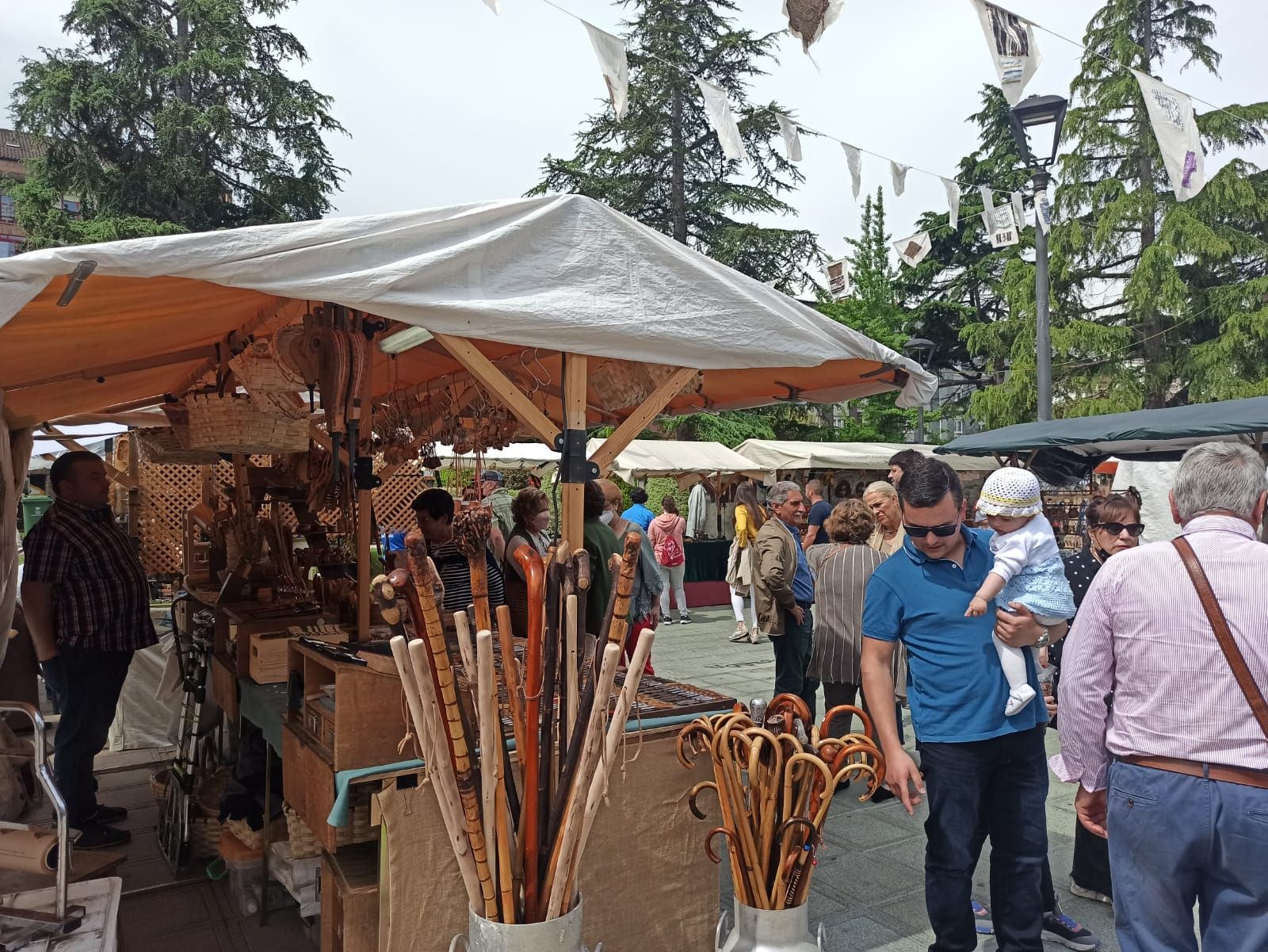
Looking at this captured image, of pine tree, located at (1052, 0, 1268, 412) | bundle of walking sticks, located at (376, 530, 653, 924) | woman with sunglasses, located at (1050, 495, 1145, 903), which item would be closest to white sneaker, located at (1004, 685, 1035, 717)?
woman with sunglasses, located at (1050, 495, 1145, 903)

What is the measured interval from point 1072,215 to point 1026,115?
14.4 m

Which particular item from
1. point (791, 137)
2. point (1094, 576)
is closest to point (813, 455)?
point (791, 137)

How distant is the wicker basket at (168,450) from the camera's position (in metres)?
4.91

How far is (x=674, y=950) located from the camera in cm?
275

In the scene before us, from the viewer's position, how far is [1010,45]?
19.5ft

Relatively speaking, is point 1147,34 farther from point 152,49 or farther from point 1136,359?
point 152,49

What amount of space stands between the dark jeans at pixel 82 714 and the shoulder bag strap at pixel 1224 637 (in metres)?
4.40

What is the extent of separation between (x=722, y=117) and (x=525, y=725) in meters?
6.06

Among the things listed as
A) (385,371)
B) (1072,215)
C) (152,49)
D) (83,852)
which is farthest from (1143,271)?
(152,49)

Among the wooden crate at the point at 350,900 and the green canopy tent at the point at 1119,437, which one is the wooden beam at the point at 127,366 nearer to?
the wooden crate at the point at 350,900

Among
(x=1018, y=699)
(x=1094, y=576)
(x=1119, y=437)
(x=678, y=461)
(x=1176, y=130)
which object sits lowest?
(x=1018, y=699)

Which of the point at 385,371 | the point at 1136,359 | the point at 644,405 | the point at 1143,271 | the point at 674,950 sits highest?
the point at 1143,271

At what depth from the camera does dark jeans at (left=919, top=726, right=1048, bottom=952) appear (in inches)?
97.6

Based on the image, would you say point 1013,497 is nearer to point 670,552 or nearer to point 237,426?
point 237,426
